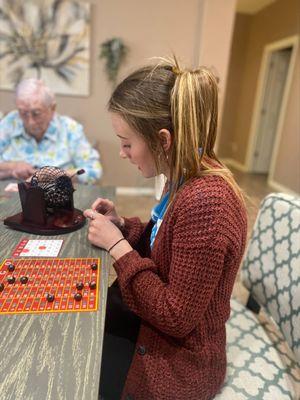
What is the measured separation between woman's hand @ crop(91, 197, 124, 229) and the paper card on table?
0.58 feet

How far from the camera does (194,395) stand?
73cm

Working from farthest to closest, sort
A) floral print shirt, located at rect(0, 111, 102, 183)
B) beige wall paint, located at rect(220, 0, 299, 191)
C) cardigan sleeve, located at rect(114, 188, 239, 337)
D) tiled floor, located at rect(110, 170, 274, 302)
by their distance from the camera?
1. beige wall paint, located at rect(220, 0, 299, 191)
2. tiled floor, located at rect(110, 170, 274, 302)
3. floral print shirt, located at rect(0, 111, 102, 183)
4. cardigan sleeve, located at rect(114, 188, 239, 337)

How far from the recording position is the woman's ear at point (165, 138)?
691mm

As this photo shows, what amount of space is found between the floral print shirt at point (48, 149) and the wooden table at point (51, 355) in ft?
3.93

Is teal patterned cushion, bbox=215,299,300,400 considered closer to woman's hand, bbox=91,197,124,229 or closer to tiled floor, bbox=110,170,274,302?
woman's hand, bbox=91,197,124,229

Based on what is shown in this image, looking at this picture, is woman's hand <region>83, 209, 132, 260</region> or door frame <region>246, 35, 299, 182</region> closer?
woman's hand <region>83, 209, 132, 260</region>

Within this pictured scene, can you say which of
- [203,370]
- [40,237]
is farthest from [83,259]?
[203,370]

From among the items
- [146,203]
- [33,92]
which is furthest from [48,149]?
[146,203]

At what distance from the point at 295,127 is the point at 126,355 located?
4.21m

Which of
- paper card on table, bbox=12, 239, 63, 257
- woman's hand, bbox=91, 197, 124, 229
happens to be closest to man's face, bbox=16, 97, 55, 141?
woman's hand, bbox=91, 197, 124, 229

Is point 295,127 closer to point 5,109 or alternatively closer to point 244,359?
point 5,109

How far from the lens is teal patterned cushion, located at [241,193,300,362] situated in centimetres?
90

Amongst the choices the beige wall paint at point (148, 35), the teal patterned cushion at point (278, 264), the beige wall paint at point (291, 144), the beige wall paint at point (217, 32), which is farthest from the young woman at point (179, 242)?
the beige wall paint at point (291, 144)

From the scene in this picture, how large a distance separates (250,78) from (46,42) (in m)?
3.97
